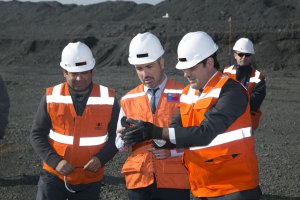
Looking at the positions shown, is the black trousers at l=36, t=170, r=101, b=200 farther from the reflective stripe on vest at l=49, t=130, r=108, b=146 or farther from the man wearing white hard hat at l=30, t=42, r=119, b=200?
the reflective stripe on vest at l=49, t=130, r=108, b=146

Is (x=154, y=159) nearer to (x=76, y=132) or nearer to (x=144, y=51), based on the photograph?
(x=76, y=132)

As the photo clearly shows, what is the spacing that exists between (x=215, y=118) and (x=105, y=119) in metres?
1.33

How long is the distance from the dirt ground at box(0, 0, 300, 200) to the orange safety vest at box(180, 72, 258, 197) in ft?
10.8

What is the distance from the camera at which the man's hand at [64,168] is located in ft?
12.5

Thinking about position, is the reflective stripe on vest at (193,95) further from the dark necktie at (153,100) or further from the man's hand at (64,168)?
the man's hand at (64,168)

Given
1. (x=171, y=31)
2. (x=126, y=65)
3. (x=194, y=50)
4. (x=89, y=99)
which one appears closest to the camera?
(x=194, y=50)

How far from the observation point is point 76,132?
3988 mm

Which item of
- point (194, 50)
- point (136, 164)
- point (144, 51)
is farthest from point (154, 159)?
point (194, 50)

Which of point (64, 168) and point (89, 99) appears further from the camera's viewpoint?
point (89, 99)

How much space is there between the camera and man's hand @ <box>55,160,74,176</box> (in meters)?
3.82

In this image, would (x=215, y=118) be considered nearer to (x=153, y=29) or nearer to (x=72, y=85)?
(x=72, y=85)

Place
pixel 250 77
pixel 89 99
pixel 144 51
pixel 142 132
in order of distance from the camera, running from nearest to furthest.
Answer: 1. pixel 142 132
2. pixel 144 51
3. pixel 89 99
4. pixel 250 77

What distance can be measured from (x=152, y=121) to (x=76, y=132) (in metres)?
0.64

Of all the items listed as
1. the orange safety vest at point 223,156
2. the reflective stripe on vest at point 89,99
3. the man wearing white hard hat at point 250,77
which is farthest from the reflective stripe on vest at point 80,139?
the man wearing white hard hat at point 250,77
